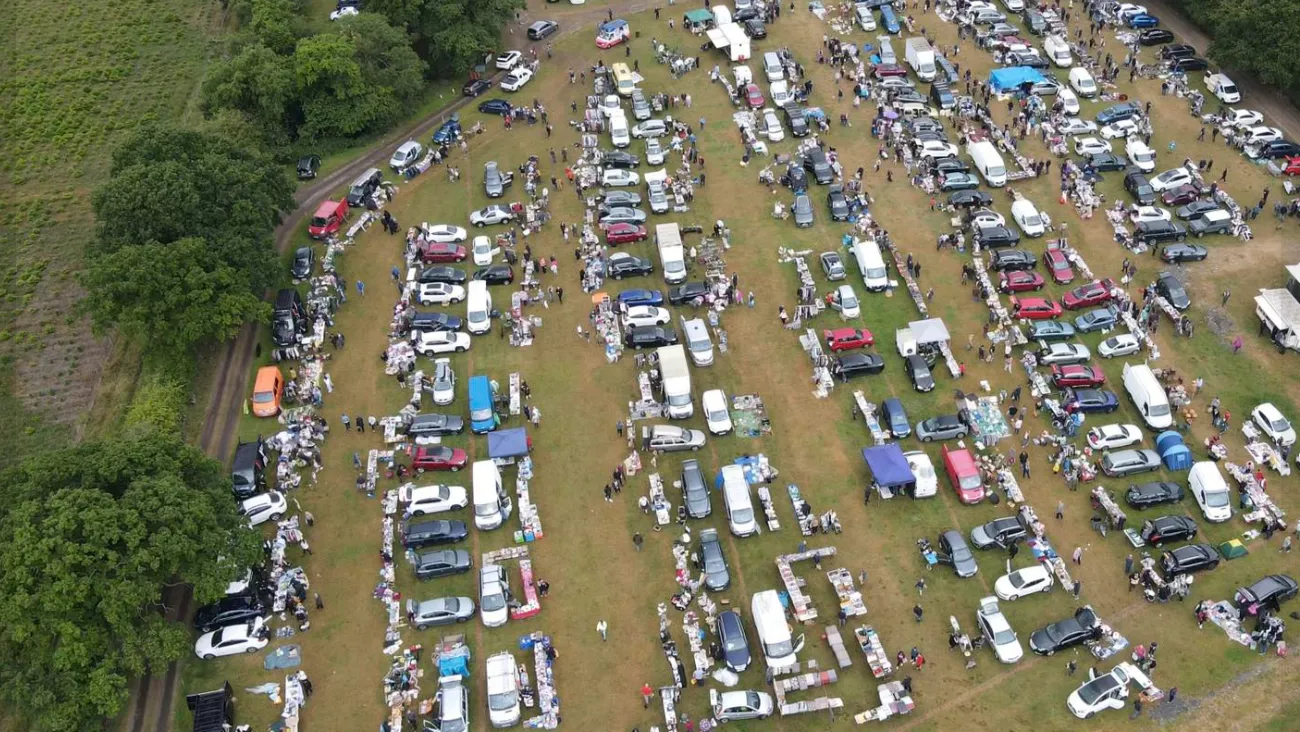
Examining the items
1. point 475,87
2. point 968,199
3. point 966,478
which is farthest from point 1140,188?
point 475,87

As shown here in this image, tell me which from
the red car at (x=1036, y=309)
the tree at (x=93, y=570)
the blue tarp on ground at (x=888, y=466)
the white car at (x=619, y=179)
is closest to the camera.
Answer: the tree at (x=93, y=570)

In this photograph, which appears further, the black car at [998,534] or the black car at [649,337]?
the black car at [649,337]

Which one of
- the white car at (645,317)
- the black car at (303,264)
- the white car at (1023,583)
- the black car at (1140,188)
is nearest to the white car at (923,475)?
the white car at (1023,583)

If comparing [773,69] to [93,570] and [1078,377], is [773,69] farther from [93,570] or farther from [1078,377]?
[93,570]

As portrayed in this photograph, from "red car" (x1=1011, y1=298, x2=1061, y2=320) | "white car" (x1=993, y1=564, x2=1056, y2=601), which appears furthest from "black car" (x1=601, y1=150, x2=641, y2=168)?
"white car" (x1=993, y1=564, x2=1056, y2=601)

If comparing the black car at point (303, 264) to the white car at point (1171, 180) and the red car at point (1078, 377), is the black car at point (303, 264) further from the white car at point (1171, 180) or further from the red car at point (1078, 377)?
the white car at point (1171, 180)

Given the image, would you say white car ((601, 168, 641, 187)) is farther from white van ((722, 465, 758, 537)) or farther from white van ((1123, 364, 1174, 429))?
white van ((1123, 364, 1174, 429))

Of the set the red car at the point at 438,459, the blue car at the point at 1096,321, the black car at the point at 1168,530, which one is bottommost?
the black car at the point at 1168,530
